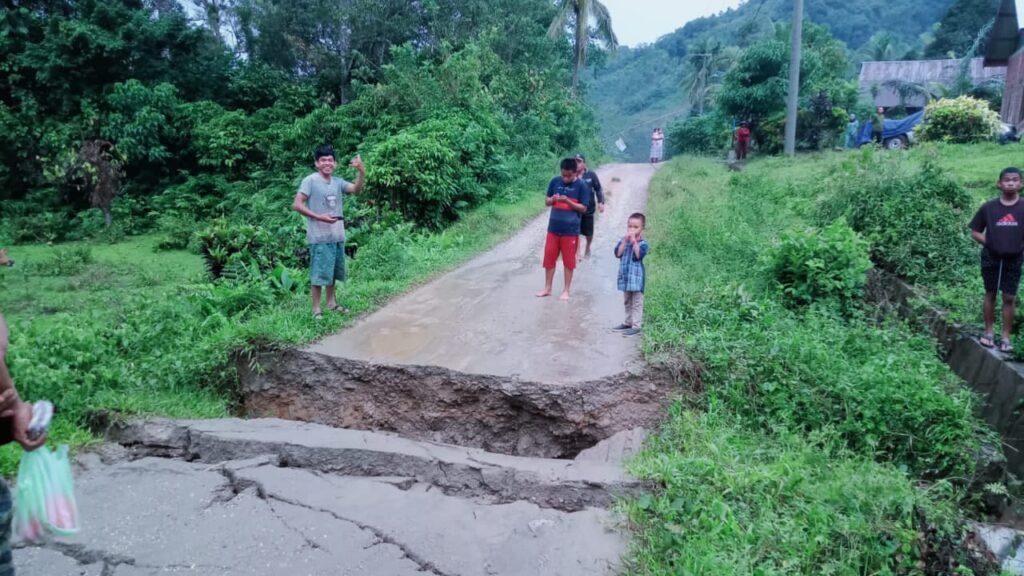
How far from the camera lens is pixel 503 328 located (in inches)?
249

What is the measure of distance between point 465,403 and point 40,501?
10.2ft

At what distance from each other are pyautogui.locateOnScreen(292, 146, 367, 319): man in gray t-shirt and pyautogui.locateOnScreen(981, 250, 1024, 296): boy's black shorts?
5.57m

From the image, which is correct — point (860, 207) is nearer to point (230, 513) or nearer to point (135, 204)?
point (230, 513)

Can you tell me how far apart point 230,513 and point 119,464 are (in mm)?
1302

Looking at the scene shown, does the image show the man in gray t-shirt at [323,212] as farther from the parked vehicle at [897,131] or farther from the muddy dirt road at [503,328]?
the parked vehicle at [897,131]

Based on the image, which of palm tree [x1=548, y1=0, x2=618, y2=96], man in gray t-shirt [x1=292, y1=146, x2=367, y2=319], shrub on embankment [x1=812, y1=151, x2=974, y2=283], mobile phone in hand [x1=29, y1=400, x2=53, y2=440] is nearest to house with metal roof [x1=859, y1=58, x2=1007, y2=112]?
palm tree [x1=548, y1=0, x2=618, y2=96]

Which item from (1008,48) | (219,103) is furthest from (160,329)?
(1008,48)

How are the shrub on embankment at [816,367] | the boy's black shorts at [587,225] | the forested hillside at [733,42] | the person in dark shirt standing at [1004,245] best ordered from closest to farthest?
the shrub on embankment at [816,367] → the person in dark shirt standing at [1004,245] → the boy's black shorts at [587,225] → the forested hillside at [733,42]

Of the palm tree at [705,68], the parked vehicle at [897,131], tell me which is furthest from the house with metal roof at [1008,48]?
the palm tree at [705,68]

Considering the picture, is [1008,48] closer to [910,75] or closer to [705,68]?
[910,75]

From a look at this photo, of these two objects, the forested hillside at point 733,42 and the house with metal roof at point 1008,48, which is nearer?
the house with metal roof at point 1008,48

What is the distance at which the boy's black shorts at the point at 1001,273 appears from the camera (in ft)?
18.4

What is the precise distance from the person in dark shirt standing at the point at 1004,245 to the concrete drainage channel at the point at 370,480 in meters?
3.08

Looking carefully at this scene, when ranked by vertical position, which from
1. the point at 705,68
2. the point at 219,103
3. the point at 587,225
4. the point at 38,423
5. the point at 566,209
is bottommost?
the point at 38,423
